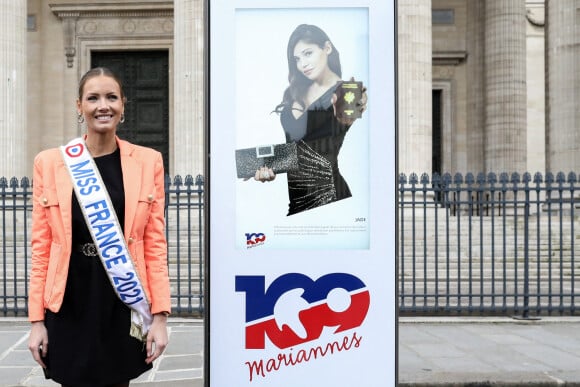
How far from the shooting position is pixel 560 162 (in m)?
15.0

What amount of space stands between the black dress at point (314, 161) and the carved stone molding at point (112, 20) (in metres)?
16.0

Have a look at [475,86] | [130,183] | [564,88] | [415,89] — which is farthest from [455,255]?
[130,183]

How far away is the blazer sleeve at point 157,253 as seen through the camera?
8.90ft

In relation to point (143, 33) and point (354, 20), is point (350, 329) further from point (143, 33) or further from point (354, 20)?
point (143, 33)

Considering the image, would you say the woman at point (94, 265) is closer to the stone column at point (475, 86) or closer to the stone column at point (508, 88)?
the stone column at point (508, 88)

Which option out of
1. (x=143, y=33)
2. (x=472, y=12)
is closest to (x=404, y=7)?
(x=472, y=12)

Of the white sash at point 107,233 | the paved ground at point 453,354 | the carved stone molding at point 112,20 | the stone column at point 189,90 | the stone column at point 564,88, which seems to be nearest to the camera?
the white sash at point 107,233

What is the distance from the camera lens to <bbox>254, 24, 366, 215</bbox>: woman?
3.35 metres

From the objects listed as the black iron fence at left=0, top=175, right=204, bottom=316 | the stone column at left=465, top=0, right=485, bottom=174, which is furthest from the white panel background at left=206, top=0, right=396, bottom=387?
the stone column at left=465, top=0, right=485, bottom=174

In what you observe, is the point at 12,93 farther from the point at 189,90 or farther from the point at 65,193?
the point at 65,193

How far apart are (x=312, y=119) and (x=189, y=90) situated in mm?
10670

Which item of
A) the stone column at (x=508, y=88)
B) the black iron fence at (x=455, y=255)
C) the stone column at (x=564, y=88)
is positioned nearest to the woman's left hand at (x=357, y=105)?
the black iron fence at (x=455, y=255)

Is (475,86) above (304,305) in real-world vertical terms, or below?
above

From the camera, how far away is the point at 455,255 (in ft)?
37.7
